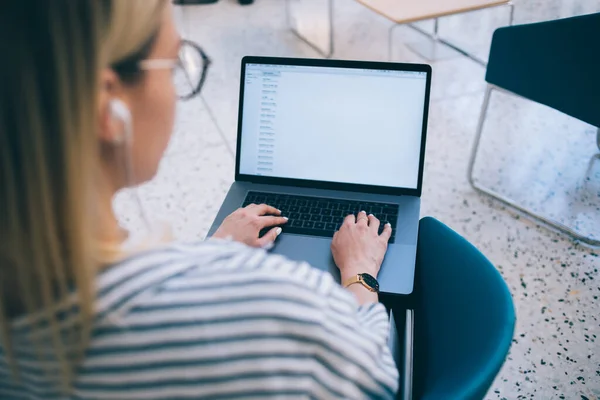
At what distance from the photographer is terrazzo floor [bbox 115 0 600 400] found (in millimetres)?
1524

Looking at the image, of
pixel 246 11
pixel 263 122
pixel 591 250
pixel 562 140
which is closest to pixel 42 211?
pixel 263 122

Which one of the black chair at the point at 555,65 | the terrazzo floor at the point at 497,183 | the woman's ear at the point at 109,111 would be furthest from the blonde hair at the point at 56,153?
the black chair at the point at 555,65

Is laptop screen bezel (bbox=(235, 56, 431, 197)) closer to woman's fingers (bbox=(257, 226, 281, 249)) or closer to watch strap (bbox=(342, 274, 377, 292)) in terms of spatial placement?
woman's fingers (bbox=(257, 226, 281, 249))

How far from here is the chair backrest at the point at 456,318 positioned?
2.26 ft

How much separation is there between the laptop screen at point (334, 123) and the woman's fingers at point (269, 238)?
0.20 meters

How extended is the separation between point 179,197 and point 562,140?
1.75 meters

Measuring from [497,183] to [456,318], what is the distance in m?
1.44

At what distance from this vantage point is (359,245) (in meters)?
1.02

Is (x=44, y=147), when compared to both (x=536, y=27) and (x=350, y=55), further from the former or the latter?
(x=350, y=55)

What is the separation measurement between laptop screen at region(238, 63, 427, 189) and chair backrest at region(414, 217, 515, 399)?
219 millimetres

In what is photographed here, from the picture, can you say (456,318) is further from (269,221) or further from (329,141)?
(329,141)

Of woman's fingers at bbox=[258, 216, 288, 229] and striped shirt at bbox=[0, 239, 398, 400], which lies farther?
woman's fingers at bbox=[258, 216, 288, 229]

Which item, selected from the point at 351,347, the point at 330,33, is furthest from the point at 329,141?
the point at 330,33

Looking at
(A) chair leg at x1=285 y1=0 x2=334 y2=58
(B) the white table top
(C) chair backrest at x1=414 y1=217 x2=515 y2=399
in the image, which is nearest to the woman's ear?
(C) chair backrest at x1=414 y1=217 x2=515 y2=399
